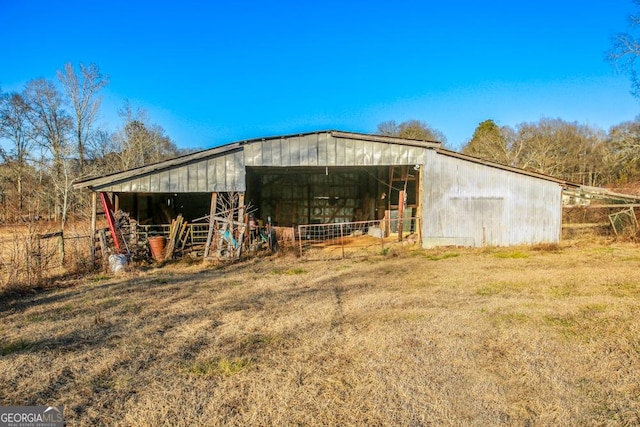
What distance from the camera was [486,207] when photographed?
570 inches

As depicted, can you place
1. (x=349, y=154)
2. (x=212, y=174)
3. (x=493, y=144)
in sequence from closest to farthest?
1. (x=212, y=174)
2. (x=349, y=154)
3. (x=493, y=144)

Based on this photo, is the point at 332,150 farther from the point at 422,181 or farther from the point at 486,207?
the point at 486,207

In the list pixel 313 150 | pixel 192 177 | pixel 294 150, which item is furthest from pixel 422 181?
pixel 192 177

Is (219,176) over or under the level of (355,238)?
over

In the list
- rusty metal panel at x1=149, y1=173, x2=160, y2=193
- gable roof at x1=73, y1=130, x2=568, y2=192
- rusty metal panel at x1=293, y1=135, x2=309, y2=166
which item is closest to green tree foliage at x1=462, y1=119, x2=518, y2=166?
gable roof at x1=73, y1=130, x2=568, y2=192

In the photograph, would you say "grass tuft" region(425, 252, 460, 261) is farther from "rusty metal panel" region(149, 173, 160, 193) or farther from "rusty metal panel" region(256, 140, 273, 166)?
"rusty metal panel" region(149, 173, 160, 193)

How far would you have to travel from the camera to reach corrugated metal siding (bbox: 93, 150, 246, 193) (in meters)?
13.0

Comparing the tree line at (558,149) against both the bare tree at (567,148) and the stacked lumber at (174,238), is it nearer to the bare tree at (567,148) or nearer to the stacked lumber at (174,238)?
the bare tree at (567,148)

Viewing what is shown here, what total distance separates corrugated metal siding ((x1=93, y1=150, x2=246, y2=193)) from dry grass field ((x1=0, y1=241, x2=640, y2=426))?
16.1 feet

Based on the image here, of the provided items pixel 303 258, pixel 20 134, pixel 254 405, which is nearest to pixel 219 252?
Result: pixel 303 258

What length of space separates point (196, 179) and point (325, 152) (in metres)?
4.88

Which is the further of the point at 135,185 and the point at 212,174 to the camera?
the point at 212,174

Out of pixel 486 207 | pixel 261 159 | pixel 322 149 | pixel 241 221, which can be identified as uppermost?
pixel 322 149

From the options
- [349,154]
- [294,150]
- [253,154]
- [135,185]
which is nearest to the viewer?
[135,185]
